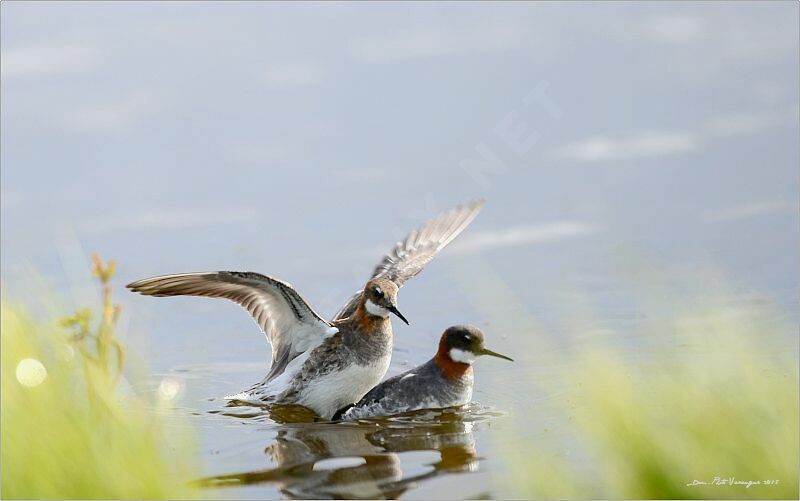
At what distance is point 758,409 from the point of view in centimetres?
525

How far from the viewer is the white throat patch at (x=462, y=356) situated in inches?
Result: 391

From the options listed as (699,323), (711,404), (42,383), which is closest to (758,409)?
(711,404)

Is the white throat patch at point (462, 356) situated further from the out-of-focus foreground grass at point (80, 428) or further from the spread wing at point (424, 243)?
the out-of-focus foreground grass at point (80, 428)

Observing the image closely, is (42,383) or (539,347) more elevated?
(42,383)

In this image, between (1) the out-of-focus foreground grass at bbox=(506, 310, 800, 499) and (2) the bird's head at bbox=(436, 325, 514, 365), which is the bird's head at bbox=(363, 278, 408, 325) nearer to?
(2) the bird's head at bbox=(436, 325, 514, 365)

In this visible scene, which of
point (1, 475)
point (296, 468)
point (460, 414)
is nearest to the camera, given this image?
point (1, 475)

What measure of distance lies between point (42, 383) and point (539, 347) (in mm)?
2781

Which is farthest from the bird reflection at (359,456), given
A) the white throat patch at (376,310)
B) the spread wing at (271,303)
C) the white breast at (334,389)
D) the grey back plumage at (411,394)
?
the white throat patch at (376,310)

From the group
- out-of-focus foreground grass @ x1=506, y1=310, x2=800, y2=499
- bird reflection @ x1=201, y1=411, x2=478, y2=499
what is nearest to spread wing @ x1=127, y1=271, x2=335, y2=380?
bird reflection @ x1=201, y1=411, x2=478, y2=499

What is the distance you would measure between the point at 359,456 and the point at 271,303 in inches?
98.5

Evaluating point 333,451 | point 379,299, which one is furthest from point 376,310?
point 333,451

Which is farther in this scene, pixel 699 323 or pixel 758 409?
pixel 699 323

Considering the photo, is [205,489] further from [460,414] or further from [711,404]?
[460,414]

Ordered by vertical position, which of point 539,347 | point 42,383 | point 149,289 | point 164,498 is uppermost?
point 149,289
